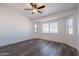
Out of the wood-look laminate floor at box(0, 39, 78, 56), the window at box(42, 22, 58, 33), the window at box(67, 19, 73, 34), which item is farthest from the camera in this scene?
the window at box(67, 19, 73, 34)

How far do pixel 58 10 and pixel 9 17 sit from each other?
2117 millimetres

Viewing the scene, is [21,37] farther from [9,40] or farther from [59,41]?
[59,41]

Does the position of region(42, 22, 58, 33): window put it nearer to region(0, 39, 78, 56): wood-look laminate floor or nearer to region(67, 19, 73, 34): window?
region(67, 19, 73, 34): window

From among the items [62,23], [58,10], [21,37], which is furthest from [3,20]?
[62,23]

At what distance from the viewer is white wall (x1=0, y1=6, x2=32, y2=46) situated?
438 cm

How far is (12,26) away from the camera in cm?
484

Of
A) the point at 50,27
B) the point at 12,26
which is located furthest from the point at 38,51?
the point at 12,26

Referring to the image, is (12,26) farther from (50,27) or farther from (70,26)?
(70,26)

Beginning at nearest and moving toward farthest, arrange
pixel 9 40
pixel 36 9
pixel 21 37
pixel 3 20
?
pixel 36 9
pixel 3 20
pixel 9 40
pixel 21 37

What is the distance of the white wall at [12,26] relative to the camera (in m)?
4.38

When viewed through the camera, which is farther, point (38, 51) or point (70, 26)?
point (70, 26)

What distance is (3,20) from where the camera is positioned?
14.5 ft

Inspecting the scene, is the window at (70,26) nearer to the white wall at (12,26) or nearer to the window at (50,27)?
the window at (50,27)

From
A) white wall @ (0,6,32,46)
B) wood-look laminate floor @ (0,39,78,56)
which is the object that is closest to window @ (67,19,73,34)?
wood-look laminate floor @ (0,39,78,56)
